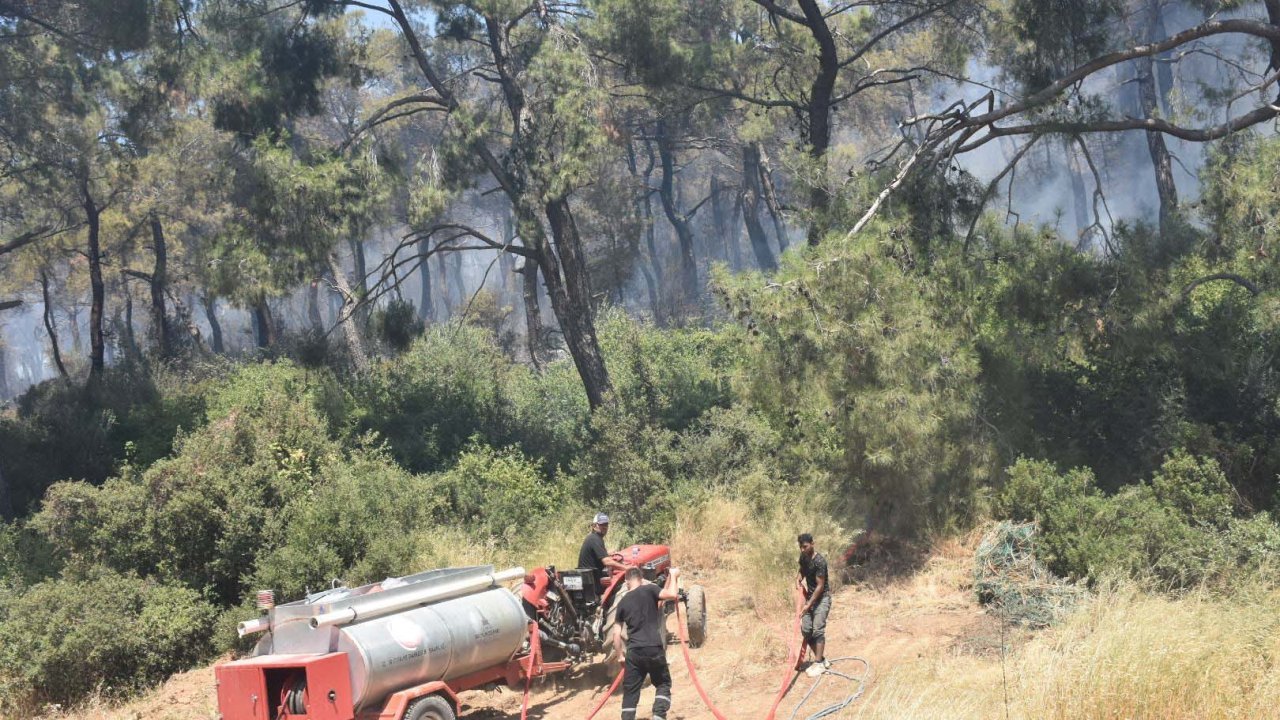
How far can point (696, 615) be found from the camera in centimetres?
1245

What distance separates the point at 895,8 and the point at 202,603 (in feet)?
55.7

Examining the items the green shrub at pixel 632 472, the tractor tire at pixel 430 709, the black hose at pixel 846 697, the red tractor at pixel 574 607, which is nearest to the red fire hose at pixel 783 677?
the black hose at pixel 846 697

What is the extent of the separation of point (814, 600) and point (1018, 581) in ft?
10.5

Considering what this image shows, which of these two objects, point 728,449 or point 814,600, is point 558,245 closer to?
point 728,449

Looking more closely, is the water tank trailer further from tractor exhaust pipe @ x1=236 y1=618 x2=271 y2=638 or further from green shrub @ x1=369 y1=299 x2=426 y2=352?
green shrub @ x1=369 y1=299 x2=426 y2=352

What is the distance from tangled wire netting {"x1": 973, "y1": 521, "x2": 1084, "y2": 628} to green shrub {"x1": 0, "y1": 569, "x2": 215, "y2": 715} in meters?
9.90

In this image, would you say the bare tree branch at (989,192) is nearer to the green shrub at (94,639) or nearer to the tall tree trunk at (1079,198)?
the green shrub at (94,639)

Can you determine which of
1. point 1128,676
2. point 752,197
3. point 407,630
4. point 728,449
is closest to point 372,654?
point 407,630

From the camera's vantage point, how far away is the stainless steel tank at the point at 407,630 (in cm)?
882

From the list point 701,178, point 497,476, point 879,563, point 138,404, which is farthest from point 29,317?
point 879,563

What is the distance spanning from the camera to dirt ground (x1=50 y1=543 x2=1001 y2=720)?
10.7 metres

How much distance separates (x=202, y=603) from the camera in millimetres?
14422

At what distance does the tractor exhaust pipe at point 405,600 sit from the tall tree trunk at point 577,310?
11047mm

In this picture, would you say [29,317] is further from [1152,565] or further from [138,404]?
[1152,565]
